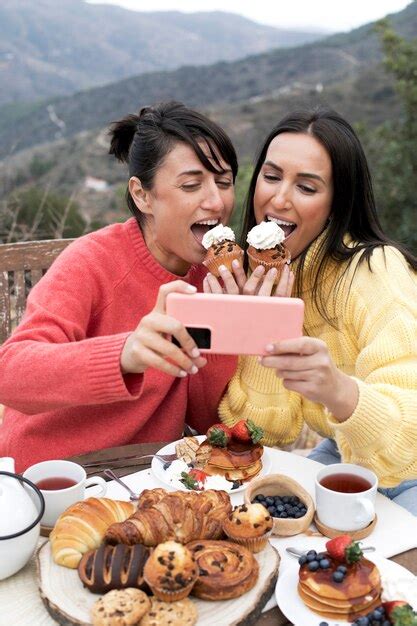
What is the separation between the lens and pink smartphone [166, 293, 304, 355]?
1.62 metres

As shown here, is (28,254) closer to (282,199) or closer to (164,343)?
(282,199)

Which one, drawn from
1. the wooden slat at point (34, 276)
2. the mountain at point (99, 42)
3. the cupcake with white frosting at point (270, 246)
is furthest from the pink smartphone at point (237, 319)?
the mountain at point (99, 42)

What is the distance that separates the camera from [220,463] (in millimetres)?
2068

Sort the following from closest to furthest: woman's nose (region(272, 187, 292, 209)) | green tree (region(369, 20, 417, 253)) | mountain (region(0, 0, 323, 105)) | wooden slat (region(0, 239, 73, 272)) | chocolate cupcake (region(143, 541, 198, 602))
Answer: chocolate cupcake (region(143, 541, 198, 602))
woman's nose (region(272, 187, 292, 209))
wooden slat (region(0, 239, 73, 272))
green tree (region(369, 20, 417, 253))
mountain (region(0, 0, 323, 105))

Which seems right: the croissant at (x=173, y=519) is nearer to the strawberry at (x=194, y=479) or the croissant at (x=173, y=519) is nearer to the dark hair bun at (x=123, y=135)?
the strawberry at (x=194, y=479)

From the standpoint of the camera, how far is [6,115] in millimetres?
39781

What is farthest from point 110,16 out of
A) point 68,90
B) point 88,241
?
point 88,241

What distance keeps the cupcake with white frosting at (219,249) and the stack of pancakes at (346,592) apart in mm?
1100

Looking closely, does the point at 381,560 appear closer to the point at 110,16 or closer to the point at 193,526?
the point at 193,526

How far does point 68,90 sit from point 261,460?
63.5 metres

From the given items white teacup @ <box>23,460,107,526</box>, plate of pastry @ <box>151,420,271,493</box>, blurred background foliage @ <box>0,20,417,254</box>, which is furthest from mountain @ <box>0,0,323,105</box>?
white teacup @ <box>23,460,107,526</box>

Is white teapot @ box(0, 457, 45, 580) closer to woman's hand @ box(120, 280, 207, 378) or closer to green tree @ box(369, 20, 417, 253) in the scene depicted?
woman's hand @ box(120, 280, 207, 378)

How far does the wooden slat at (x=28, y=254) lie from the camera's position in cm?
344

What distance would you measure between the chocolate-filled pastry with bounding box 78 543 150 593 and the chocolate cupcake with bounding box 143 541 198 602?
4 cm
